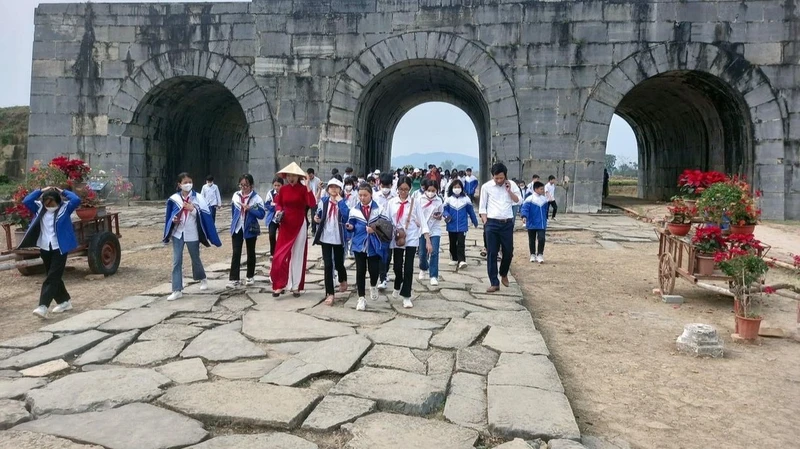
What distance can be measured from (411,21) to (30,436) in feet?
46.1

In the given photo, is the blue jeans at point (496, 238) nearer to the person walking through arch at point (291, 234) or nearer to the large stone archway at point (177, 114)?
the person walking through arch at point (291, 234)

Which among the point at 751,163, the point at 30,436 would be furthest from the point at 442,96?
the point at 30,436

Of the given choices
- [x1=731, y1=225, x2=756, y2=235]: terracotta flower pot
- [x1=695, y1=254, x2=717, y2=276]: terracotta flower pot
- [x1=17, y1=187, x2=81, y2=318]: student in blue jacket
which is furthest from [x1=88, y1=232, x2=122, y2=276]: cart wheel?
[x1=731, y1=225, x2=756, y2=235]: terracotta flower pot

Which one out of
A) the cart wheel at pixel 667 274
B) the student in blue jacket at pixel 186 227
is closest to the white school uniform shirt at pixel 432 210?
the student in blue jacket at pixel 186 227

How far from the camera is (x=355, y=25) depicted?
15.6 meters

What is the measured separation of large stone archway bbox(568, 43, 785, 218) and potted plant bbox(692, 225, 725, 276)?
8682mm

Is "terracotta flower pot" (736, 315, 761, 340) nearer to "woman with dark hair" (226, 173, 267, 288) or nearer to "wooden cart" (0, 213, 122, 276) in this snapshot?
"woman with dark hair" (226, 173, 267, 288)

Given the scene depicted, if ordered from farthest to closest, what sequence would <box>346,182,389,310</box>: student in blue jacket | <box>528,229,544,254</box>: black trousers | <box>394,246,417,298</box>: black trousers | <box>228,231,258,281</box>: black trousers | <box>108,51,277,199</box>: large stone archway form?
<box>108,51,277,199</box>: large stone archway → <box>528,229,544,254</box>: black trousers → <box>228,231,258,281</box>: black trousers → <box>394,246,417,298</box>: black trousers → <box>346,182,389,310</box>: student in blue jacket

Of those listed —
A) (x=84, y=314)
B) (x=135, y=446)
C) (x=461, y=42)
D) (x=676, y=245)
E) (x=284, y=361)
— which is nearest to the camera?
(x=135, y=446)

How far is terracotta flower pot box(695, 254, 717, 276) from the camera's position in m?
6.67

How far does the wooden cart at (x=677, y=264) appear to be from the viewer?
6734mm

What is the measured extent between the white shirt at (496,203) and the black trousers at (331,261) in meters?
1.92

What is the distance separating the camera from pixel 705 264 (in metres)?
6.71

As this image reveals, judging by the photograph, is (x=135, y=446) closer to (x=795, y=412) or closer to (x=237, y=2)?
(x=795, y=412)
